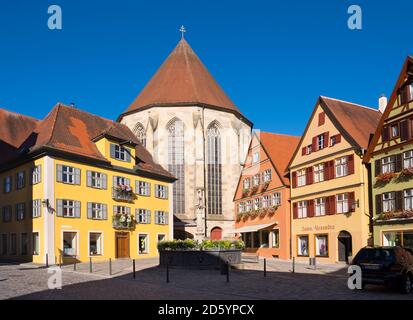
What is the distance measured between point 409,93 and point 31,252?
25866 mm

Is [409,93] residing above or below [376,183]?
above

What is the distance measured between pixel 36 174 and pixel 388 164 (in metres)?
22.6

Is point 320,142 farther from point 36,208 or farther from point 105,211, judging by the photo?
point 36,208

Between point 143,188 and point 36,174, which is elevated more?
point 36,174

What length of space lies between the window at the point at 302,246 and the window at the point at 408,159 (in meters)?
11.4

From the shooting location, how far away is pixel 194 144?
2292 inches

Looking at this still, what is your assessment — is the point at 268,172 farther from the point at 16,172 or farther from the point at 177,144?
the point at 16,172

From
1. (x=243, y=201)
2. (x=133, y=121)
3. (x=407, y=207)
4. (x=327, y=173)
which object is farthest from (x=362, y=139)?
(x=133, y=121)

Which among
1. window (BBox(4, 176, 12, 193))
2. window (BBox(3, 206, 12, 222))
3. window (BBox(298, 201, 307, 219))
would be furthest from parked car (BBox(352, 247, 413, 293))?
window (BBox(4, 176, 12, 193))

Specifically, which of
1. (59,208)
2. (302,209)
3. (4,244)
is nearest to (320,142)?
→ (302,209)

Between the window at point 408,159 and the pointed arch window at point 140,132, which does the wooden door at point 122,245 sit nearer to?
the pointed arch window at point 140,132

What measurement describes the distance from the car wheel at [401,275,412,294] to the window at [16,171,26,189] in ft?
91.8

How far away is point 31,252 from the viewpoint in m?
35.2

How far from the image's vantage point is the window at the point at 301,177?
1586 inches
